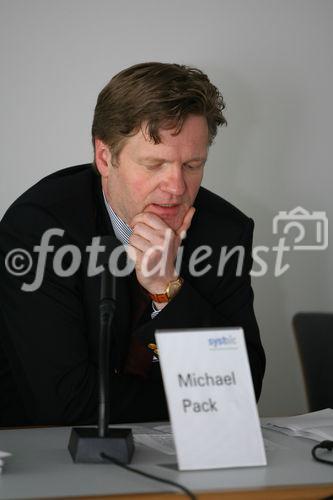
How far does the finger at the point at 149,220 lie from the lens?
5.58 ft

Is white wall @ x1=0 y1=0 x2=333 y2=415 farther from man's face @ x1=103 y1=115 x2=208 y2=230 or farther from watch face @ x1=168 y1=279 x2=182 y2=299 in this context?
watch face @ x1=168 y1=279 x2=182 y2=299

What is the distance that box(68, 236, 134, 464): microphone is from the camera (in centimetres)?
113

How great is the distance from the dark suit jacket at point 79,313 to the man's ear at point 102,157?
5 centimetres

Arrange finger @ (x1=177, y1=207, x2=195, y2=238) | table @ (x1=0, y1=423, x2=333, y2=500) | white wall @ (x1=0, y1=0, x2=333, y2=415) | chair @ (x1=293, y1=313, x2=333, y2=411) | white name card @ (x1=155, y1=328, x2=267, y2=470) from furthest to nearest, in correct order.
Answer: white wall @ (x1=0, y1=0, x2=333, y2=415) < chair @ (x1=293, y1=313, x2=333, y2=411) < finger @ (x1=177, y1=207, x2=195, y2=238) < white name card @ (x1=155, y1=328, x2=267, y2=470) < table @ (x1=0, y1=423, x2=333, y2=500)

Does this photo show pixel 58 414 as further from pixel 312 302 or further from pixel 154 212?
pixel 312 302

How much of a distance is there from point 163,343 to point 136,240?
609 mm

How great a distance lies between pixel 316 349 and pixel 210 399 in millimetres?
952

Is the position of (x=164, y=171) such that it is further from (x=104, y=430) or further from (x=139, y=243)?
(x=104, y=430)

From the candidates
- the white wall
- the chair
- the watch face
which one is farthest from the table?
the white wall

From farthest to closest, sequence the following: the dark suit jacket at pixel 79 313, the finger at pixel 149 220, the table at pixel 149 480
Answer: the finger at pixel 149 220 < the dark suit jacket at pixel 79 313 < the table at pixel 149 480

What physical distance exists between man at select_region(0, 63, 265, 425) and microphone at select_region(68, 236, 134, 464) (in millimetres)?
405

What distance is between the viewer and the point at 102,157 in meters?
1.87

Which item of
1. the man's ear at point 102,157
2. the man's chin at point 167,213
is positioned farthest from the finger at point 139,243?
the man's ear at point 102,157

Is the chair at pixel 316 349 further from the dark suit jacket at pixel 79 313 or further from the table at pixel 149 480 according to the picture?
the table at pixel 149 480
